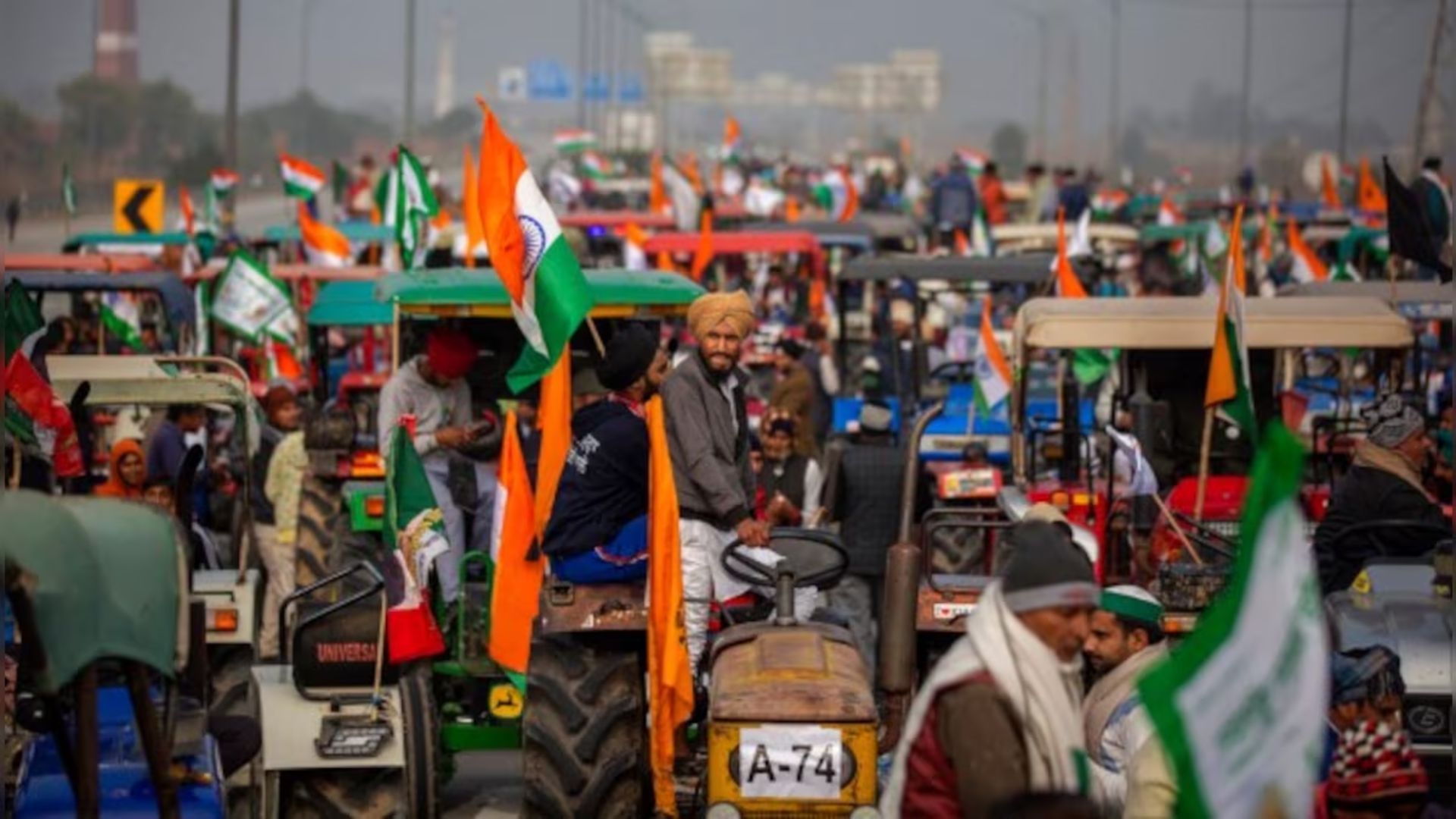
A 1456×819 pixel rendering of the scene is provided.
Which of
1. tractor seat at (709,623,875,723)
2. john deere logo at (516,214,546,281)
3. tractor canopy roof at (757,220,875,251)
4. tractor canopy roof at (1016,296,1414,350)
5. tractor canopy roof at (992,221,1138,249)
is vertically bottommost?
tractor seat at (709,623,875,723)

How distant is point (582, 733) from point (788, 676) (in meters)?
1.85

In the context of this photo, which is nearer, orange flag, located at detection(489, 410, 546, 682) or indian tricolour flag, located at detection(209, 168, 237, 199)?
orange flag, located at detection(489, 410, 546, 682)

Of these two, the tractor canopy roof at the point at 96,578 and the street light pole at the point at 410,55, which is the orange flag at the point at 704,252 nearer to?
the tractor canopy roof at the point at 96,578

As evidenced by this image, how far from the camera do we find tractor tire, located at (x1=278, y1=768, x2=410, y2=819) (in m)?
11.8

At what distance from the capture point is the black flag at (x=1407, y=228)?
19.5m

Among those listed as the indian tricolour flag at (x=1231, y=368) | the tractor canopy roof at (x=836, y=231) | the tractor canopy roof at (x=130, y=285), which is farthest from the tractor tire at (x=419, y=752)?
the tractor canopy roof at (x=836, y=231)

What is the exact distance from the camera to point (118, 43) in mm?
78188

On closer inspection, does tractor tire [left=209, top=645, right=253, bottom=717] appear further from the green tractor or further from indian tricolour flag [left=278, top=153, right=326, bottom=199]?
indian tricolour flag [left=278, top=153, right=326, bottom=199]

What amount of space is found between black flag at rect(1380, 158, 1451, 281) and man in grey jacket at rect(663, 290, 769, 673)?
8621mm

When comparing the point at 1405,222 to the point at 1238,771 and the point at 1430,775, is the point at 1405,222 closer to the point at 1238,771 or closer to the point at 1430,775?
the point at 1430,775

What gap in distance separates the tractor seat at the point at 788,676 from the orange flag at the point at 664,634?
0.64 metres

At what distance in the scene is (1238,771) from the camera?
21.9ft

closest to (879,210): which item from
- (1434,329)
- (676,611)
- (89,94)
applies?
(89,94)

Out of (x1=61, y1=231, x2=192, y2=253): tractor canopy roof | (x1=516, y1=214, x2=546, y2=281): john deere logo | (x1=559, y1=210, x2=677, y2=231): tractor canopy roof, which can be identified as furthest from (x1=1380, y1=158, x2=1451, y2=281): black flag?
(x1=559, y1=210, x2=677, y2=231): tractor canopy roof
